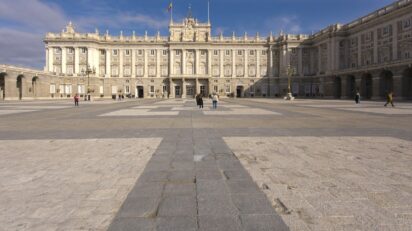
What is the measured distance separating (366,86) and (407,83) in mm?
13019

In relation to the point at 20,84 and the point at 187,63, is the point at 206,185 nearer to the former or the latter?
the point at 20,84

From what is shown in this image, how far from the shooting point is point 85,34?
92.9 metres

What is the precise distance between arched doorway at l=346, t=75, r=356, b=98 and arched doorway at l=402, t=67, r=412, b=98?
54.7 feet

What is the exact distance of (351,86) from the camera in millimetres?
71562

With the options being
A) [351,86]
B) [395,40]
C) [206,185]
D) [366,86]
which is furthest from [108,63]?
[206,185]

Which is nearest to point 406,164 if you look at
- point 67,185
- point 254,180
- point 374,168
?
point 374,168

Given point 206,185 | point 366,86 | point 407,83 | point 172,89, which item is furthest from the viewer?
point 172,89

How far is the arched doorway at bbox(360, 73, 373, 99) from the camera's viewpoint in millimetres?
65125

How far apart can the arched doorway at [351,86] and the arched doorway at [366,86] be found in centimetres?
444

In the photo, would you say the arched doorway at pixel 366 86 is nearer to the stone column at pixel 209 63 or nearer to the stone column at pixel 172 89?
the stone column at pixel 209 63

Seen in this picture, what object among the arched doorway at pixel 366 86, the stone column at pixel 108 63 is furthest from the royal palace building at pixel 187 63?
the arched doorway at pixel 366 86

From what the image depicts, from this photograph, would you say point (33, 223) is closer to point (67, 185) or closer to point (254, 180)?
point (67, 185)

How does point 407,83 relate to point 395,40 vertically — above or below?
below

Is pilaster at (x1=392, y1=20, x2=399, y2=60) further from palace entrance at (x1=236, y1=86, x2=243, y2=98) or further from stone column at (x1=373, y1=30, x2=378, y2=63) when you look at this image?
palace entrance at (x1=236, y1=86, x2=243, y2=98)
